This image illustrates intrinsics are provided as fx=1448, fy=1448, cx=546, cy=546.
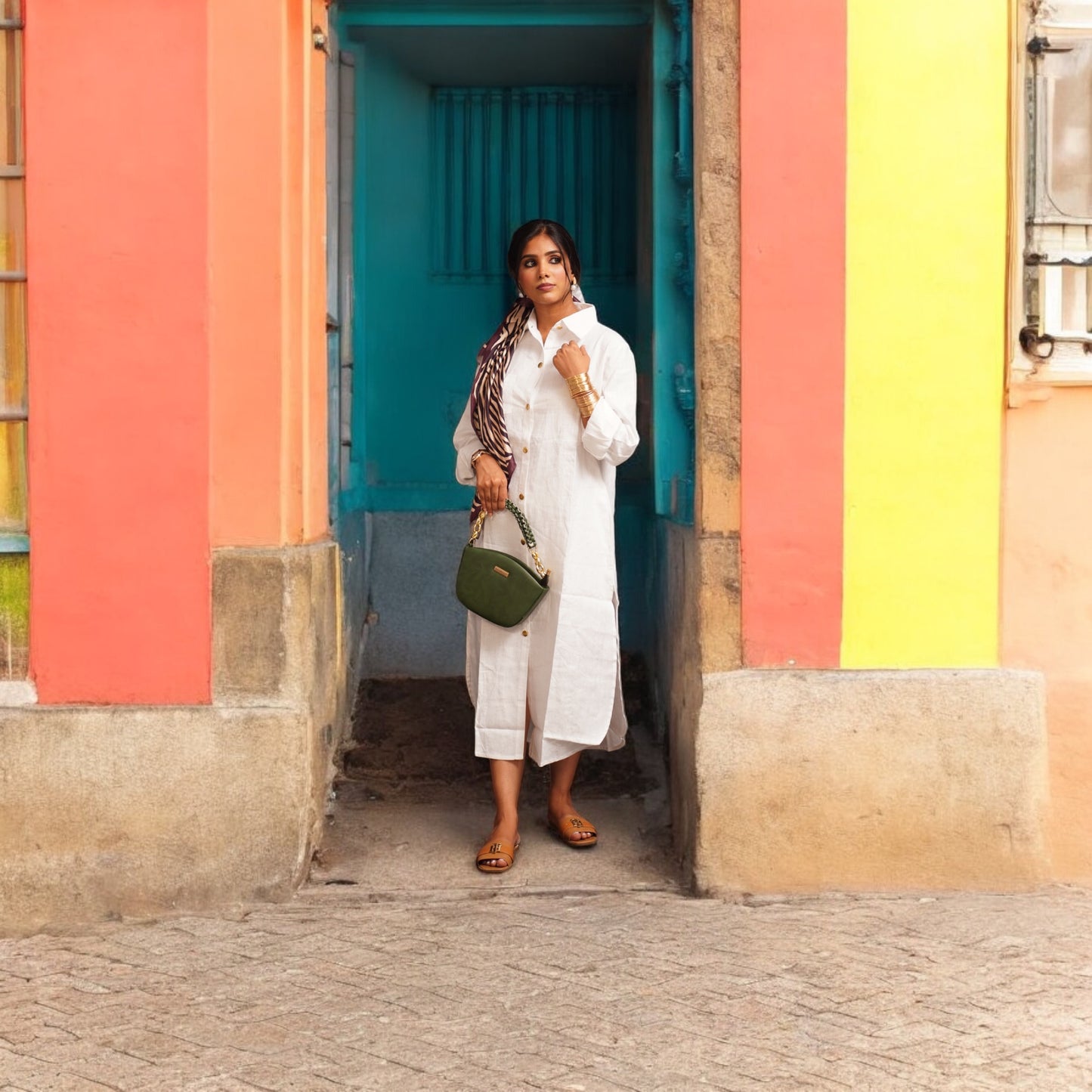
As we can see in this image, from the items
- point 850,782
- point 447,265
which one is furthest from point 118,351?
point 850,782

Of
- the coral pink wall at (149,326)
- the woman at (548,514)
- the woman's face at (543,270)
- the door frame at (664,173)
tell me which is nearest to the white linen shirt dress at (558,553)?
the woman at (548,514)

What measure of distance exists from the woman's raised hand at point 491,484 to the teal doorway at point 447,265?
1.41m

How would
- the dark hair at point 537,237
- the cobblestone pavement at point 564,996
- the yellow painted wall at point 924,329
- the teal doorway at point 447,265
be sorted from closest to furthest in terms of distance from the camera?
the cobblestone pavement at point 564,996, the yellow painted wall at point 924,329, the dark hair at point 537,237, the teal doorway at point 447,265

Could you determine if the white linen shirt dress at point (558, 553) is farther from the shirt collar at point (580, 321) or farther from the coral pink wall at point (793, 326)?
the coral pink wall at point (793, 326)

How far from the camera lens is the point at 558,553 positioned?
188 inches

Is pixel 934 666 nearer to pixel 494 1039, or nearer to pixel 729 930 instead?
pixel 729 930

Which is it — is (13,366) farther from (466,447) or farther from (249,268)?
(466,447)

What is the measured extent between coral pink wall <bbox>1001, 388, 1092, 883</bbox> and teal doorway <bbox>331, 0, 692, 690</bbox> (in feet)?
6.06

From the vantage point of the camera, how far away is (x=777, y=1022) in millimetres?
3479

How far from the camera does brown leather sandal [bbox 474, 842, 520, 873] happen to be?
4.71m

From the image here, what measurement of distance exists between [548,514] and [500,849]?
3.65 feet

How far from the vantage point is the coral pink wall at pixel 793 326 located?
175 inches

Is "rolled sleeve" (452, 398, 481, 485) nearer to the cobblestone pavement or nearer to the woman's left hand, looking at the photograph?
the woman's left hand

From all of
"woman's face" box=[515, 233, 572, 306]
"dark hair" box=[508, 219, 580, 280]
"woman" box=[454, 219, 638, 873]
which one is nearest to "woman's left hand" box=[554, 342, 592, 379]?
"woman" box=[454, 219, 638, 873]
